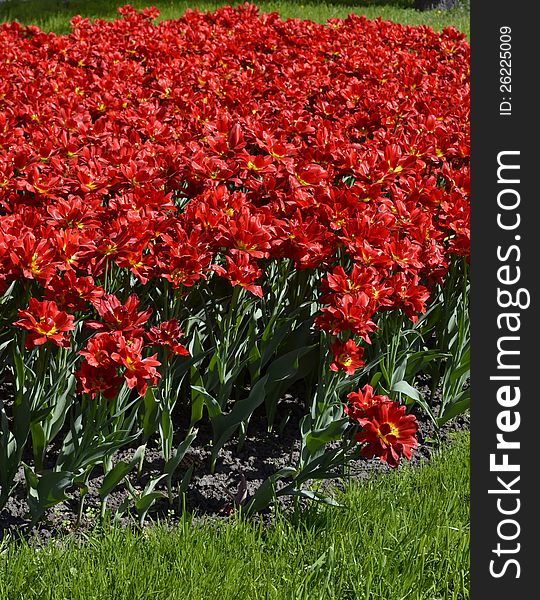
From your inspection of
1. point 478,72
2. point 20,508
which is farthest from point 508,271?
point 20,508

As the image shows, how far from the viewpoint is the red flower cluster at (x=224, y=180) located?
2705 mm

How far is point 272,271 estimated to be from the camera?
10.9 feet

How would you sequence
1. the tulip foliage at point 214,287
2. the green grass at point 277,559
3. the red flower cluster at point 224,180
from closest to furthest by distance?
the green grass at point 277,559
the tulip foliage at point 214,287
the red flower cluster at point 224,180

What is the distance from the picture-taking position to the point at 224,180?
3.43 meters

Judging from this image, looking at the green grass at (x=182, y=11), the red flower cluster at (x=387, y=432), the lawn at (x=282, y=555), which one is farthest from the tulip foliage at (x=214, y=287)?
the green grass at (x=182, y=11)

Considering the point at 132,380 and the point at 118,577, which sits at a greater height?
the point at 132,380

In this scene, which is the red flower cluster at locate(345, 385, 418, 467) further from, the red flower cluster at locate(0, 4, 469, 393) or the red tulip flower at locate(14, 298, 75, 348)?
the red tulip flower at locate(14, 298, 75, 348)

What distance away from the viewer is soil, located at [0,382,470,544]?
109 inches

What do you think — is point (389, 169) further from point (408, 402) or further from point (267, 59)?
point (267, 59)

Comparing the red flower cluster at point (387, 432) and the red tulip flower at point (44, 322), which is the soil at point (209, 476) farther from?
the red tulip flower at point (44, 322)

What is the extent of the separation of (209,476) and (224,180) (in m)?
1.16

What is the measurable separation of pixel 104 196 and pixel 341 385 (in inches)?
55.8

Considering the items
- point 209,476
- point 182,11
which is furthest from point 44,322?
point 182,11

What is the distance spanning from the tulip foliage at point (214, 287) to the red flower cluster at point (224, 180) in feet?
0.03
